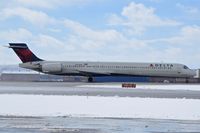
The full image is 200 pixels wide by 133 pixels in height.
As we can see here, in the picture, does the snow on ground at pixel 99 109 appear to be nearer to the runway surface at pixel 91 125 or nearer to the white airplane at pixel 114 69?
the runway surface at pixel 91 125

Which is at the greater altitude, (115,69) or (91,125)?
(115,69)

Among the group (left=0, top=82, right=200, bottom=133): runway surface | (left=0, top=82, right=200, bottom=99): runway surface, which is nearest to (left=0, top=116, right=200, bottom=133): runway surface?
(left=0, top=82, right=200, bottom=133): runway surface

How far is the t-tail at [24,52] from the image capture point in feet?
241

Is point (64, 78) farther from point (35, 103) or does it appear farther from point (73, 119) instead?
point (73, 119)

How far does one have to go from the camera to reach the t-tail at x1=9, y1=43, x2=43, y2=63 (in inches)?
2889

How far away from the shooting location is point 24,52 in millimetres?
73812

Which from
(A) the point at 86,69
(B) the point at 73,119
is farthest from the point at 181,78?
(B) the point at 73,119

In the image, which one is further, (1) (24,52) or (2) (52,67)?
(1) (24,52)

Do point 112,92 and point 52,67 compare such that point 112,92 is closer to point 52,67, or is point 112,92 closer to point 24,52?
point 52,67

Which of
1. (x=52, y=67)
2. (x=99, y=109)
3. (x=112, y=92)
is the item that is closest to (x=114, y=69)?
(x=52, y=67)

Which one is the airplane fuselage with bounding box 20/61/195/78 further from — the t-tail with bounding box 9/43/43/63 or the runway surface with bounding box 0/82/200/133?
the runway surface with bounding box 0/82/200/133

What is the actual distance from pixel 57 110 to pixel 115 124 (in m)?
5.40

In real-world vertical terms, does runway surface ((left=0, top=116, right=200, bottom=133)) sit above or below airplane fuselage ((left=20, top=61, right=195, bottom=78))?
below

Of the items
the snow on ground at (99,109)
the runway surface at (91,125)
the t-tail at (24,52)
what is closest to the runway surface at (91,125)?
the runway surface at (91,125)
